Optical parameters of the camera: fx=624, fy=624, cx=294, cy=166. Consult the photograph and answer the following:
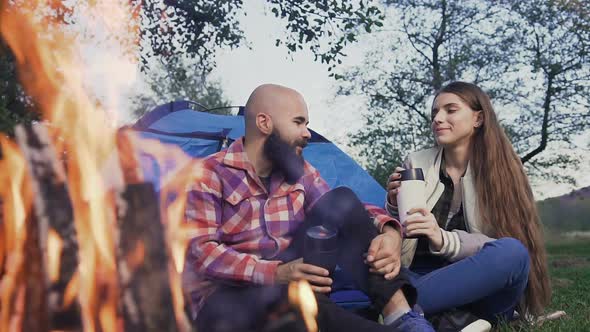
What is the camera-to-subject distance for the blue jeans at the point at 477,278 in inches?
105

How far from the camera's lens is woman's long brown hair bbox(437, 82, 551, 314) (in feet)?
9.82

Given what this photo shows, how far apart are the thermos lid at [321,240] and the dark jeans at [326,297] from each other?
0.17m

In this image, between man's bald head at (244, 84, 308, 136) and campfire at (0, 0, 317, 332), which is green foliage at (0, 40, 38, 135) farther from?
campfire at (0, 0, 317, 332)

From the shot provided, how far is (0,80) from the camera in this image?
20.3 feet

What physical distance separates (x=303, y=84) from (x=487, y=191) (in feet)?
4.73

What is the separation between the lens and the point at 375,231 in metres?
2.53

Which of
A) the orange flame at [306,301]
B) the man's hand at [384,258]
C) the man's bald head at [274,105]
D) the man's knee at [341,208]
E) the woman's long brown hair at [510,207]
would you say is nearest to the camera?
the orange flame at [306,301]

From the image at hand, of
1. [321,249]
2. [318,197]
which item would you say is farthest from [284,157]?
[321,249]

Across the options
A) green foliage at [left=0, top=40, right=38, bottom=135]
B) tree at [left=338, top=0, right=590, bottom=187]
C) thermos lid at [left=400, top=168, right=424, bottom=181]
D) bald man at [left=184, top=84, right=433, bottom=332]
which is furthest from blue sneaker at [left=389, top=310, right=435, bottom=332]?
tree at [left=338, top=0, right=590, bottom=187]

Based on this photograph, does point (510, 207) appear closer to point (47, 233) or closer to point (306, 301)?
point (306, 301)

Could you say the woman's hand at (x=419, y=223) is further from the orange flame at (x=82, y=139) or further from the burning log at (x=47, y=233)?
the burning log at (x=47, y=233)

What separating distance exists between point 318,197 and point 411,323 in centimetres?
72

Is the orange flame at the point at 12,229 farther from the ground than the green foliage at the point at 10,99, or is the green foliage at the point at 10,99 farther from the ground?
the green foliage at the point at 10,99

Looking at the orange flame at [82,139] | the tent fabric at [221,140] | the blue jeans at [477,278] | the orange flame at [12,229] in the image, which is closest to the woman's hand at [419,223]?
the blue jeans at [477,278]
